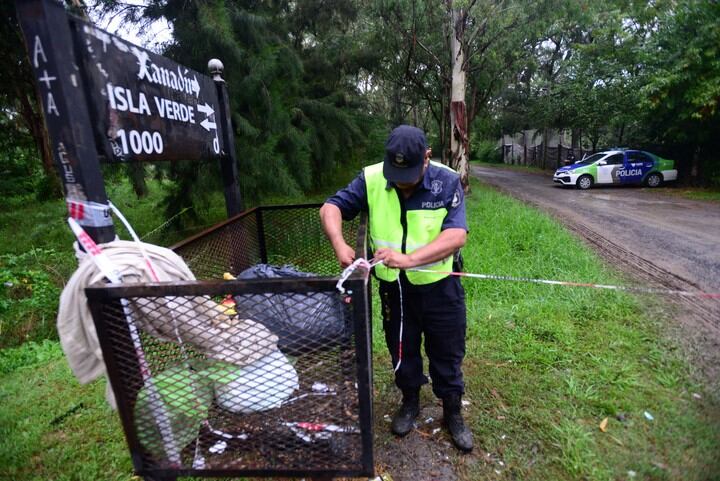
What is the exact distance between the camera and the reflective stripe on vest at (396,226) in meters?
1.99

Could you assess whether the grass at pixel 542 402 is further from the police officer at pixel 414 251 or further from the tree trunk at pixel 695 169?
the tree trunk at pixel 695 169

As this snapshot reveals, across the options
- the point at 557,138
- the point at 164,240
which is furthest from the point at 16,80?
the point at 557,138

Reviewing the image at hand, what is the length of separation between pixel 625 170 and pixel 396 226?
46.0 ft

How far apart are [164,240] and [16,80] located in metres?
6.60

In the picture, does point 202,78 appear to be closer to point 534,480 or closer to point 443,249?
point 443,249

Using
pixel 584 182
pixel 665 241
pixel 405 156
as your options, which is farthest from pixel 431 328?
pixel 584 182

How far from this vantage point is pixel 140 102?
5.79 ft

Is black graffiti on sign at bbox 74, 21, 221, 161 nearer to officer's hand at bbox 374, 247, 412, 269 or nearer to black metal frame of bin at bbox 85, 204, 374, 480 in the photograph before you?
black metal frame of bin at bbox 85, 204, 374, 480

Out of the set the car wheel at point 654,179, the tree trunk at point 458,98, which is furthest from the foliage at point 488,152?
the tree trunk at point 458,98

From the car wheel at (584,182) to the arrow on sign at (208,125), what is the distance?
13.7 meters

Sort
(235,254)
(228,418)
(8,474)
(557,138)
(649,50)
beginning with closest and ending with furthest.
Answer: (228,418), (8,474), (235,254), (649,50), (557,138)

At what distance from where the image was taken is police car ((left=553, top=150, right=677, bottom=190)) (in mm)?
13047

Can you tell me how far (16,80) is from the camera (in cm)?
933

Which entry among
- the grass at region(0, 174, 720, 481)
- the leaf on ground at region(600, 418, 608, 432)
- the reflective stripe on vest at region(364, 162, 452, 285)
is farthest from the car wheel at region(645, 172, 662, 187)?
the reflective stripe on vest at region(364, 162, 452, 285)
